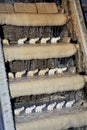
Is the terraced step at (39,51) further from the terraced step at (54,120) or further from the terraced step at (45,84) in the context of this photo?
the terraced step at (54,120)

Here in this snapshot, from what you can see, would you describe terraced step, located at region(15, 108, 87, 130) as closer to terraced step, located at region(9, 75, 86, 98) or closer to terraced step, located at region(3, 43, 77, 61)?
terraced step, located at region(9, 75, 86, 98)

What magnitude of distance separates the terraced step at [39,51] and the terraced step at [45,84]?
209 millimetres

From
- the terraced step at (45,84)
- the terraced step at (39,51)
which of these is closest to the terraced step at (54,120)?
the terraced step at (45,84)

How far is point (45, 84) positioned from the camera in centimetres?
271

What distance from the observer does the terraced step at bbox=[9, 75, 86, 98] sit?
2.62m

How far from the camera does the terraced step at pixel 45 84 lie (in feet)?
8.58

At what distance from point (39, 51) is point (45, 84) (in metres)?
0.33

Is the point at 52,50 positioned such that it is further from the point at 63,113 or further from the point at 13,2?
the point at 13,2

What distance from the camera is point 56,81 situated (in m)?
2.76

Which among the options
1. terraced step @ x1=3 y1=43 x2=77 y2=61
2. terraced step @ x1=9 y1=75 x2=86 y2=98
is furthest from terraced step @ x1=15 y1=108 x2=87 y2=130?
terraced step @ x1=3 y1=43 x2=77 y2=61

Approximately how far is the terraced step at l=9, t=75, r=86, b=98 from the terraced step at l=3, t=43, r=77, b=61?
21 cm

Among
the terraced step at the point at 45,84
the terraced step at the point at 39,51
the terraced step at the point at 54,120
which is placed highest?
the terraced step at the point at 39,51

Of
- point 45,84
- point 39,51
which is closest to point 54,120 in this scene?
point 45,84

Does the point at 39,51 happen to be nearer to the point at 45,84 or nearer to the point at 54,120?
the point at 45,84
